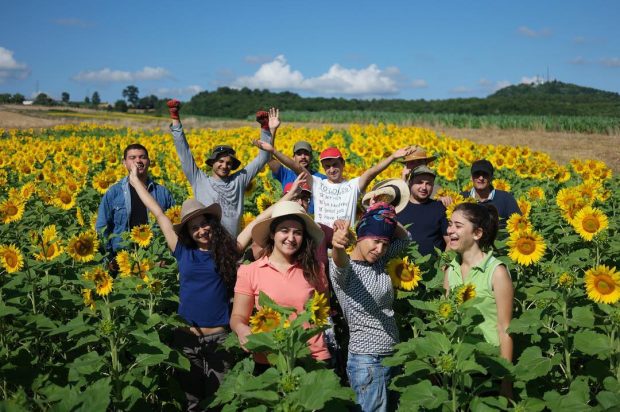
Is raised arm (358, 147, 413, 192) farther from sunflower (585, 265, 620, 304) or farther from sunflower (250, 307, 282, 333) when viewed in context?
sunflower (250, 307, 282, 333)

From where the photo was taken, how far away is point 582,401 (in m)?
2.71

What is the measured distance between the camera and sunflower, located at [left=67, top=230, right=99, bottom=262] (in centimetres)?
401

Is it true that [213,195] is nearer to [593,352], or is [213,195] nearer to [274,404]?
[274,404]

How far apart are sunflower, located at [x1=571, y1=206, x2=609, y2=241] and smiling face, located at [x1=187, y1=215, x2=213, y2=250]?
2785 mm

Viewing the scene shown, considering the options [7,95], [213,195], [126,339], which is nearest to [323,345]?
[126,339]

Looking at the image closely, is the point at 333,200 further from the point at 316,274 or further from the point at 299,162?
the point at 316,274

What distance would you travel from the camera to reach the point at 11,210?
5402 millimetres

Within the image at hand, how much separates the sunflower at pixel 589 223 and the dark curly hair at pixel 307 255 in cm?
220

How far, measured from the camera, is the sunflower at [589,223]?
4.18 metres

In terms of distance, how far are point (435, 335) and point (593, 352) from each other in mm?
871

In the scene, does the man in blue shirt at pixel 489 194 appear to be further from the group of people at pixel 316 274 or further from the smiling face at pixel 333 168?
the smiling face at pixel 333 168

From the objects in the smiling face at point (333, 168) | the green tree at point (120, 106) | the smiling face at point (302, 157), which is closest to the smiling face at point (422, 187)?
the smiling face at point (333, 168)

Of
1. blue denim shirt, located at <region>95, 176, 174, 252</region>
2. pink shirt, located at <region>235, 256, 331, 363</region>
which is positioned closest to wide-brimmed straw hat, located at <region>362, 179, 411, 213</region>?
pink shirt, located at <region>235, 256, 331, 363</region>

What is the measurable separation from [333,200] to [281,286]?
6.07ft
